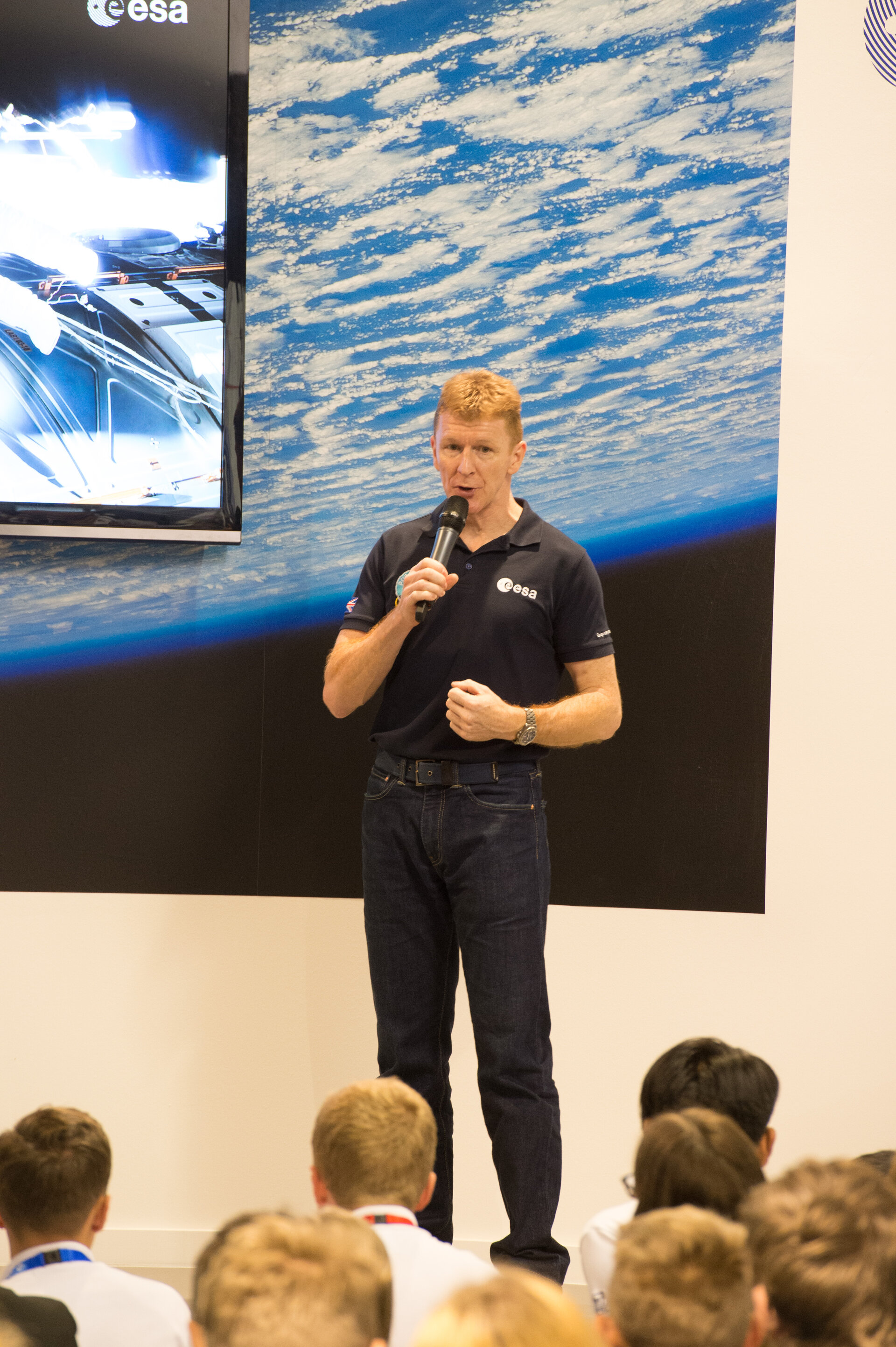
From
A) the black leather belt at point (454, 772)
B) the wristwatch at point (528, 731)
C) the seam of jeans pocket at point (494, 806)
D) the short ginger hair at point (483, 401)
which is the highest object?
the short ginger hair at point (483, 401)

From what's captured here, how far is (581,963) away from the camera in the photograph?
2.87m

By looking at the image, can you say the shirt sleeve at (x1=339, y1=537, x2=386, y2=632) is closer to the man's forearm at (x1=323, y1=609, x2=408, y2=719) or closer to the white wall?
the man's forearm at (x1=323, y1=609, x2=408, y2=719)

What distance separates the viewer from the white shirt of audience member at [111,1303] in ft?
4.56

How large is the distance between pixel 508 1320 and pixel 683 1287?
0.29m

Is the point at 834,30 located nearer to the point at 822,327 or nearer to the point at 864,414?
the point at 822,327

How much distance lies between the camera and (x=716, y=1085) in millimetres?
1672

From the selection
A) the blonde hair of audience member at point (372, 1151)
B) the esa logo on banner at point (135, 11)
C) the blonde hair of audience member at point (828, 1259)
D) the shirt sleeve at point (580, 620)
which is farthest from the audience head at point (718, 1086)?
the esa logo on banner at point (135, 11)

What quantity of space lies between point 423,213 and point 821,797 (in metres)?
1.78

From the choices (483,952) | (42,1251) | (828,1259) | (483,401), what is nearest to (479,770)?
(483,952)

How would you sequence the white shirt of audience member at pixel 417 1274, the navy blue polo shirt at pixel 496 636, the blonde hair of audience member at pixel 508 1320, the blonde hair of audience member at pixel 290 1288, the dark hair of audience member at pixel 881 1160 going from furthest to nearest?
the navy blue polo shirt at pixel 496 636
the dark hair of audience member at pixel 881 1160
the white shirt of audience member at pixel 417 1274
the blonde hair of audience member at pixel 290 1288
the blonde hair of audience member at pixel 508 1320

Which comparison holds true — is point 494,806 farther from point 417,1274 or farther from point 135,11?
point 135,11

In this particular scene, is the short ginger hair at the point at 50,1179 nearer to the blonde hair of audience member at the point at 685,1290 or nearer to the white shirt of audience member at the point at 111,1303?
the white shirt of audience member at the point at 111,1303

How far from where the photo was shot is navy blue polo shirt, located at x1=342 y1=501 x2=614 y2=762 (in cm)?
234

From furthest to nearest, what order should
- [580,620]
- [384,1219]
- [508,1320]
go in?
[580,620]
[384,1219]
[508,1320]
